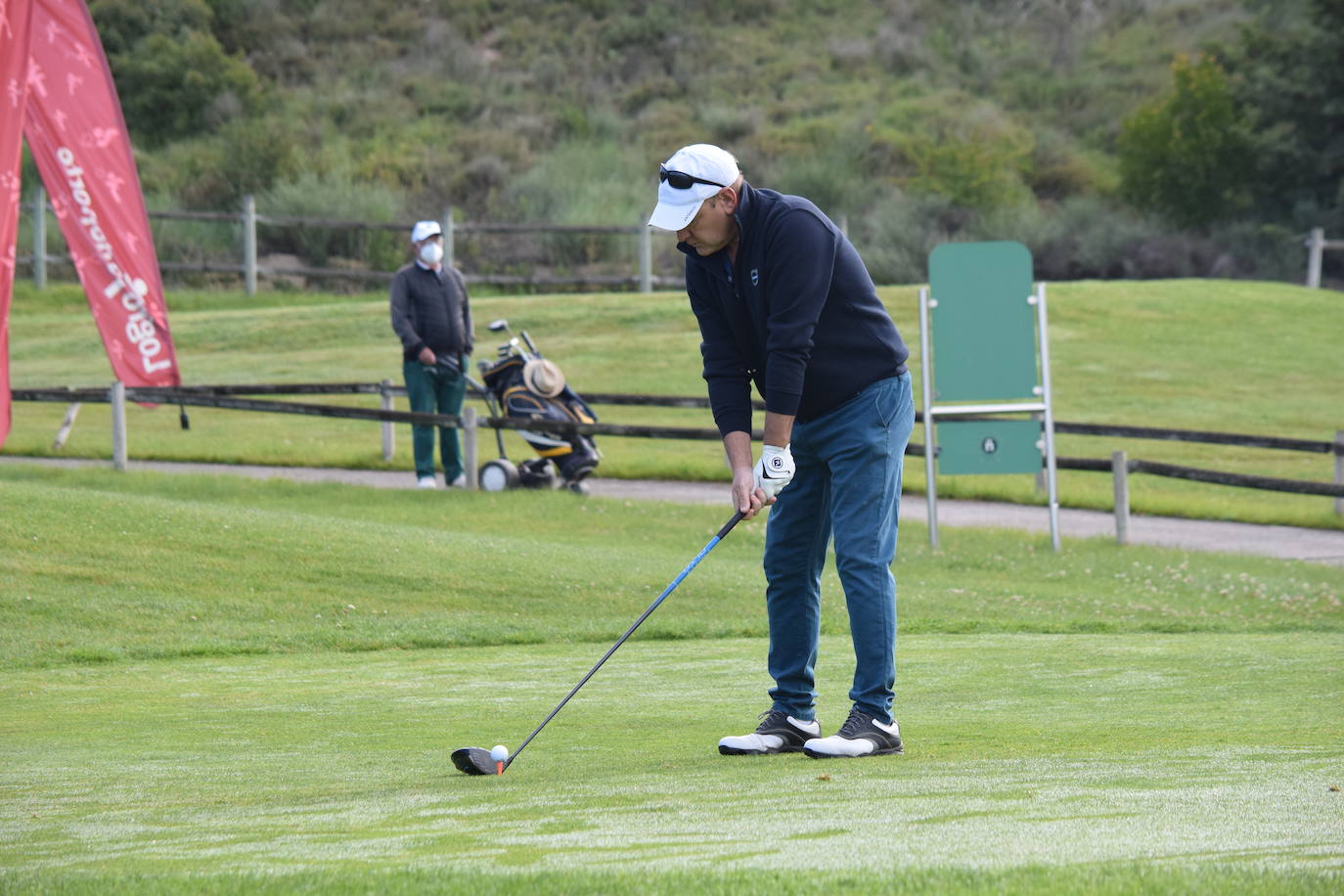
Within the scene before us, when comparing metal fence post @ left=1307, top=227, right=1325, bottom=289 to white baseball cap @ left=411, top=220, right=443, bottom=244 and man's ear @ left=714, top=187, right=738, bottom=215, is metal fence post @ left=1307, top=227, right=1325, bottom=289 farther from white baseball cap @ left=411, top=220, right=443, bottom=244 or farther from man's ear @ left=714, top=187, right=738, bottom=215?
man's ear @ left=714, top=187, right=738, bottom=215

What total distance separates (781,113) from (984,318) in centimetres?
4605

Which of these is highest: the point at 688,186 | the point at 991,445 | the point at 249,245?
the point at 688,186

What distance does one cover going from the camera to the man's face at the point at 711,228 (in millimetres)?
5855

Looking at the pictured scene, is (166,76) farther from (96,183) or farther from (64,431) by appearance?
(96,183)

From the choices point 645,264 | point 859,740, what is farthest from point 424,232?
point 645,264

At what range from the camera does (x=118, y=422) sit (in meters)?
19.2

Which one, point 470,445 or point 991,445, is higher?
point 991,445

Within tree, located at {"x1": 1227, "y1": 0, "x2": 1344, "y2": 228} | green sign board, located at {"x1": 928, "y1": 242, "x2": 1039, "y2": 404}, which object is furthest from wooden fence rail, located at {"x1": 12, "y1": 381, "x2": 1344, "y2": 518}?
tree, located at {"x1": 1227, "y1": 0, "x2": 1344, "y2": 228}

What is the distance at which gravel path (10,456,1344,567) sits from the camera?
16.3 m

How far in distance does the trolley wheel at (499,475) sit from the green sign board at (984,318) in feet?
16.6

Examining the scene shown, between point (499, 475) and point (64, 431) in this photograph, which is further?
point (64, 431)

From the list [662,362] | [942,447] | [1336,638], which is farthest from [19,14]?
[662,362]

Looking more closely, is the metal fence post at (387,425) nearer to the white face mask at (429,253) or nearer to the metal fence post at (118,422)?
the metal fence post at (118,422)

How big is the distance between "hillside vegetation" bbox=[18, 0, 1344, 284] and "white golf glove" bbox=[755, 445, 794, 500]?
37.3m
